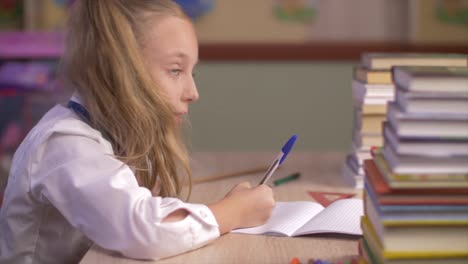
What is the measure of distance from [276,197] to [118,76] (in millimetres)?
400

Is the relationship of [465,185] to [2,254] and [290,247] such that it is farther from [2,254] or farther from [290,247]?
[2,254]

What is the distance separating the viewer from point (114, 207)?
0.97m

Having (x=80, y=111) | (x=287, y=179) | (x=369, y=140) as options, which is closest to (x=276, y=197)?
(x=287, y=179)

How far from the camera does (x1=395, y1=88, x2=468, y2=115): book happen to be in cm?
77

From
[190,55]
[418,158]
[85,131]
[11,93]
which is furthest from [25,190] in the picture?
[11,93]

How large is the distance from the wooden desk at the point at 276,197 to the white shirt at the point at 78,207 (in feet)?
0.07

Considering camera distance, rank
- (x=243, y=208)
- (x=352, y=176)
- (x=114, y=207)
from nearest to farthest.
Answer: (x=114, y=207)
(x=243, y=208)
(x=352, y=176)

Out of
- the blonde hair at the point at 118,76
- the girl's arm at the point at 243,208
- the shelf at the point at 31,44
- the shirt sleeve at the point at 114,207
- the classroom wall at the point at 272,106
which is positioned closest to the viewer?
the shirt sleeve at the point at 114,207

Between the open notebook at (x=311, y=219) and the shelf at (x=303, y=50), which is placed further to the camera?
the shelf at (x=303, y=50)

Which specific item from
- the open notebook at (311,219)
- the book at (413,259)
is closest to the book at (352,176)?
the open notebook at (311,219)

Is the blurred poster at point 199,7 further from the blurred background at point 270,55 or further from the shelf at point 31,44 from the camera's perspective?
the shelf at point 31,44

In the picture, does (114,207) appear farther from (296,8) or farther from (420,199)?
(296,8)

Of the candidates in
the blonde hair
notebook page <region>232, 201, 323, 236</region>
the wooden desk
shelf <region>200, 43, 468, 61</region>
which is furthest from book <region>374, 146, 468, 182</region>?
shelf <region>200, 43, 468, 61</region>

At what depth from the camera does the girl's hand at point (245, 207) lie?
1069 mm
